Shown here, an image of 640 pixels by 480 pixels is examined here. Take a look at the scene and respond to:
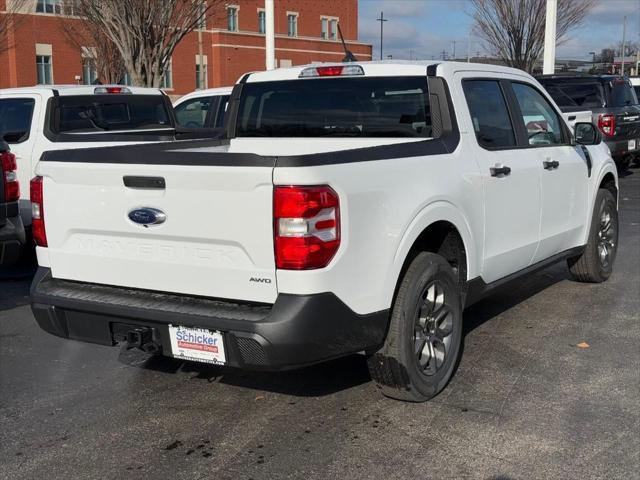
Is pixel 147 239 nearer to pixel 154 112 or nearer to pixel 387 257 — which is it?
pixel 387 257

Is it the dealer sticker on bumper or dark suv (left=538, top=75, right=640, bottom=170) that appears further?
dark suv (left=538, top=75, right=640, bottom=170)

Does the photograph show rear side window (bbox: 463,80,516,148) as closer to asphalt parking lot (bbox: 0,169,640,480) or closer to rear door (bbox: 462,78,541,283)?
rear door (bbox: 462,78,541,283)

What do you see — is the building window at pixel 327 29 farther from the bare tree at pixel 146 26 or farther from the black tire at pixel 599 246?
the black tire at pixel 599 246

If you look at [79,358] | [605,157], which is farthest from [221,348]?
[605,157]

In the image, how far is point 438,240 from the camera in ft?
14.9

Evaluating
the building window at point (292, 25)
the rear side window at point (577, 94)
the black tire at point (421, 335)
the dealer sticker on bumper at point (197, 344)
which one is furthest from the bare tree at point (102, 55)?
the building window at point (292, 25)

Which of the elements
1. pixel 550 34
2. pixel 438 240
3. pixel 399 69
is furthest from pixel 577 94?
pixel 438 240

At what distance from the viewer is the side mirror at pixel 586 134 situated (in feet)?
20.4

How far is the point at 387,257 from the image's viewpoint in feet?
12.6

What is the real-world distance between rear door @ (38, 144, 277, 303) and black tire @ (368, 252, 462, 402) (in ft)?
2.69

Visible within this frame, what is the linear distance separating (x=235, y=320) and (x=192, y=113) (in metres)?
9.29

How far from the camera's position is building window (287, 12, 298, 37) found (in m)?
60.8

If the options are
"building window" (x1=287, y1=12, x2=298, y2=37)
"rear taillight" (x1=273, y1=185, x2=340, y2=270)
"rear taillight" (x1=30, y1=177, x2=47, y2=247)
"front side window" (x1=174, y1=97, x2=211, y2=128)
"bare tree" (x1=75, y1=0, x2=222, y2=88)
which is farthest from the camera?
"building window" (x1=287, y1=12, x2=298, y2=37)

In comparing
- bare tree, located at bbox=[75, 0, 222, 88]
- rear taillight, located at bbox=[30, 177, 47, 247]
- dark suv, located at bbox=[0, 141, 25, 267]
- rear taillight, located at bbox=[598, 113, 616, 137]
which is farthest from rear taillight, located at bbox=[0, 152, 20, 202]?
rear taillight, located at bbox=[598, 113, 616, 137]
